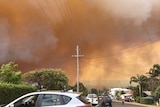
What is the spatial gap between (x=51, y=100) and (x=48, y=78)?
59.6 m

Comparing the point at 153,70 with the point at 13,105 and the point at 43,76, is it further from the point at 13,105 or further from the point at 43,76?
the point at 13,105

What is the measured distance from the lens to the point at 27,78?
7419 centimetres

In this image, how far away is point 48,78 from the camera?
71375 millimetres

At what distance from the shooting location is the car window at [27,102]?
12.1 metres

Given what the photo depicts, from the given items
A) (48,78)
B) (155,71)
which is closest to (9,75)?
(48,78)

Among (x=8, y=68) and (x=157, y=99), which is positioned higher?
(x=8, y=68)

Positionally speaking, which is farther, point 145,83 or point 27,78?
point 145,83

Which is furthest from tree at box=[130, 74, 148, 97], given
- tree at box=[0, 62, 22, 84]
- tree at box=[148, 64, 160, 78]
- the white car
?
the white car

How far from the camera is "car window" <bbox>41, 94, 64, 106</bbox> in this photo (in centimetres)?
1210

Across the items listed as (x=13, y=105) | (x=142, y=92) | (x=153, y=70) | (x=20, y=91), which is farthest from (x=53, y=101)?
(x=142, y=92)

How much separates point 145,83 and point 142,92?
2.83 m

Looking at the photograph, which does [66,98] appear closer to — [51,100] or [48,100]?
[51,100]

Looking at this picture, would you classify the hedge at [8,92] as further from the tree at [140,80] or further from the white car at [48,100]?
the tree at [140,80]

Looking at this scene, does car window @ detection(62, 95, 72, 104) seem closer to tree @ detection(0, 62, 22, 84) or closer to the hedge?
the hedge
